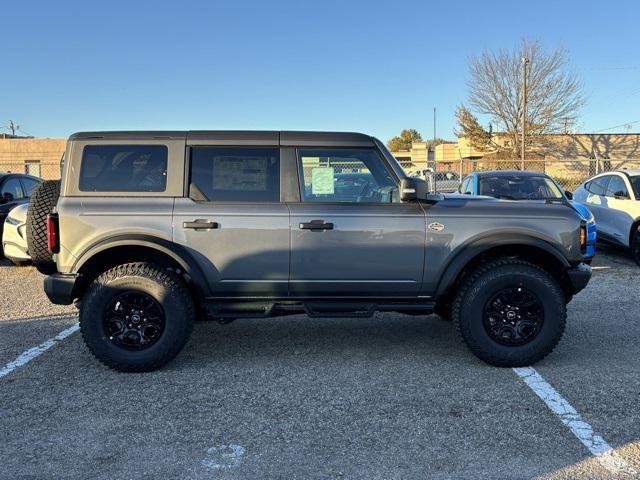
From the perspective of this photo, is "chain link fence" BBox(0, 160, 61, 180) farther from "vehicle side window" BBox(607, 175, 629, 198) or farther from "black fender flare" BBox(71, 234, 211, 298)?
"vehicle side window" BBox(607, 175, 629, 198)

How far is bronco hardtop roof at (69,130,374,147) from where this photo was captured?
14.5 feet

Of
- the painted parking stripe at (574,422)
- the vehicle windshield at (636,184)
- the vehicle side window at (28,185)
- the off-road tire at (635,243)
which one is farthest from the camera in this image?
the vehicle side window at (28,185)

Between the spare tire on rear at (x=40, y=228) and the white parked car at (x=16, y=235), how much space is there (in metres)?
3.93

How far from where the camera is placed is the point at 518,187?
8.94 metres

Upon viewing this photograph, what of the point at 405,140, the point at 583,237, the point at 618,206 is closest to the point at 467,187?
the point at 618,206

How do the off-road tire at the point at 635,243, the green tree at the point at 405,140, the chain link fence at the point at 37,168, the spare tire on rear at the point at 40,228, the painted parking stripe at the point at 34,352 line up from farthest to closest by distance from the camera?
1. the green tree at the point at 405,140
2. the chain link fence at the point at 37,168
3. the off-road tire at the point at 635,243
4. the spare tire on rear at the point at 40,228
5. the painted parking stripe at the point at 34,352

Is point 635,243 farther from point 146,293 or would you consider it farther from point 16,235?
point 16,235

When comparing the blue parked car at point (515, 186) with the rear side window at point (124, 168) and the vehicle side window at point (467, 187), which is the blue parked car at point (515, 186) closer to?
the vehicle side window at point (467, 187)

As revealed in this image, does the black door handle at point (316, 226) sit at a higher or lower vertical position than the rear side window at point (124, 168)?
lower

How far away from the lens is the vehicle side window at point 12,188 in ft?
30.7

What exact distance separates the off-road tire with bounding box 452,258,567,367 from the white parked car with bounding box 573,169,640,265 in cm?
543

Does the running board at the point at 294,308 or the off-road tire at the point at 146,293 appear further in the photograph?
the running board at the point at 294,308

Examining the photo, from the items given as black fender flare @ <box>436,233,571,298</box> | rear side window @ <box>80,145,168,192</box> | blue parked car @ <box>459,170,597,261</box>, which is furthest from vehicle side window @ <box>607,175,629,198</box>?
rear side window @ <box>80,145,168,192</box>

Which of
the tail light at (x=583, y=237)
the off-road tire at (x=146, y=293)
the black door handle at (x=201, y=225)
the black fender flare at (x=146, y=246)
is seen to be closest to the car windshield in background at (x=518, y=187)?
the tail light at (x=583, y=237)
